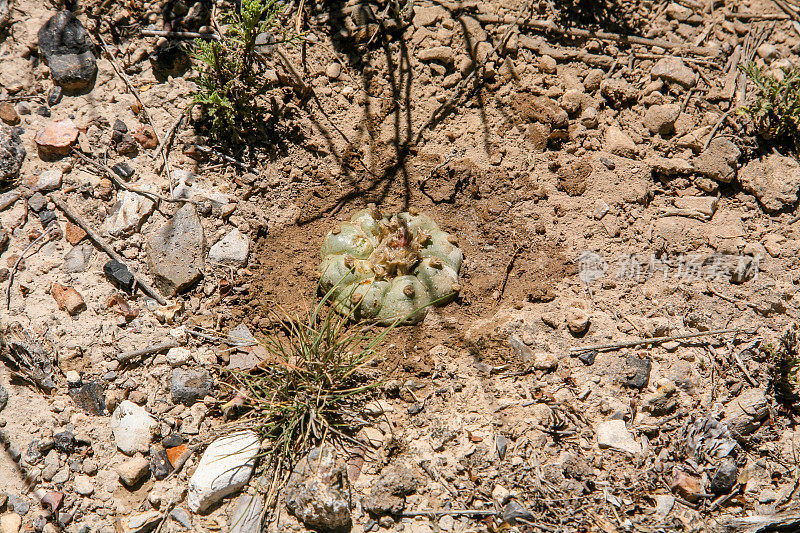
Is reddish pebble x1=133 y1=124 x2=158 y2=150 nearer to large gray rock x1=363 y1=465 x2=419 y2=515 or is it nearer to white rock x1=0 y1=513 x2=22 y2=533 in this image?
white rock x1=0 y1=513 x2=22 y2=533

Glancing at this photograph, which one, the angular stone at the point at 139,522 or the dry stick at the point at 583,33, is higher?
the dry stick at the point at 583,33

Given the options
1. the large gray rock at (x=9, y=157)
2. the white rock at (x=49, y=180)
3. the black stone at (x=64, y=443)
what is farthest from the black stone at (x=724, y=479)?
the large gray rock at (x=9, y=157)

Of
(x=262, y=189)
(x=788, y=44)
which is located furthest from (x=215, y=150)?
(x=788, y=44)

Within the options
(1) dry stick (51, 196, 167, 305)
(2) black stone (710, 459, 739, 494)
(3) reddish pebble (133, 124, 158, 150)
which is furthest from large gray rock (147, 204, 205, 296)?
(2) black stone (710, 459, 739, 494)

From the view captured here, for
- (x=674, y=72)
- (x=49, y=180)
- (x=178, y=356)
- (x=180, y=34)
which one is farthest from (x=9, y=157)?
(x=674, y=72)

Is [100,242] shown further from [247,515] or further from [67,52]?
[247,515]

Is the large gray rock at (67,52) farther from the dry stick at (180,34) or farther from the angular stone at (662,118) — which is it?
the angular stone at (662,118)

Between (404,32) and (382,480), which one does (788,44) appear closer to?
(404,32)
